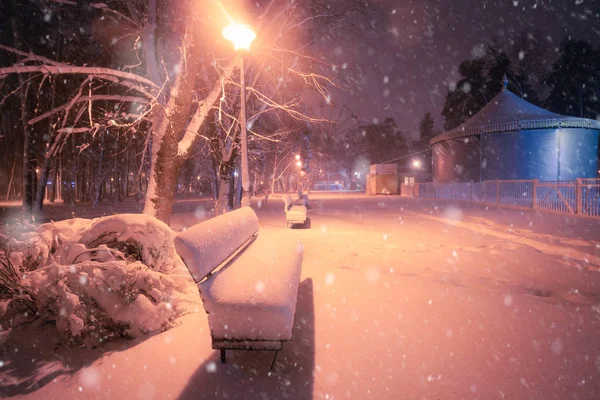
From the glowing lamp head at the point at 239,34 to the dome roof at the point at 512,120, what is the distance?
28295 millimetres

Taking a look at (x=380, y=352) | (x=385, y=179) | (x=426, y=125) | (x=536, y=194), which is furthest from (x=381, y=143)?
(x=380, y=352)

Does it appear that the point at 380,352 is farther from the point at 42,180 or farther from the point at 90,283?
the point at 42,180

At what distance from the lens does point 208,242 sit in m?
3.15

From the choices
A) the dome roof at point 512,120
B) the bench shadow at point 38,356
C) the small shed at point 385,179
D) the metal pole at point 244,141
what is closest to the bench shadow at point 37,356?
the bench shadow at point 38,356

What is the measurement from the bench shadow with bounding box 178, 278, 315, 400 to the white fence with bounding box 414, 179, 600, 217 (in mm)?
15362

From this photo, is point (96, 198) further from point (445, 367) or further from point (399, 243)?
point (445, 367)

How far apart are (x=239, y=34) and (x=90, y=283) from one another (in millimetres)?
5400

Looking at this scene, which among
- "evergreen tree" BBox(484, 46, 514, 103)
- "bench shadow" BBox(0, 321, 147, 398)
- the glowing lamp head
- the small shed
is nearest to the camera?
"bench shadow" BBox(0, 321, 147, 398)

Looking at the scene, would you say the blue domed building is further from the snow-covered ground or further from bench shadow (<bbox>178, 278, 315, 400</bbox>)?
bench shadow (<bbox>178, 278, 315, 400</bbox>)

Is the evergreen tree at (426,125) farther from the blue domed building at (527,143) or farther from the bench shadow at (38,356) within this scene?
the bench shadow at (38,356)

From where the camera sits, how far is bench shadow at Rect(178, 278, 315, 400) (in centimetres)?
260

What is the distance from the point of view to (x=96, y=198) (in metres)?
27.2

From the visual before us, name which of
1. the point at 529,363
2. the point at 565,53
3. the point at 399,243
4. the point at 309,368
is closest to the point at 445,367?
the point at 529,363

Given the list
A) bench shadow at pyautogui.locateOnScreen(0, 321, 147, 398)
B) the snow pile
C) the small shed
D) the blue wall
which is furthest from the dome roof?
bench shadow at pyautogui.locateOnScreen(0, 321, 147, 398)
